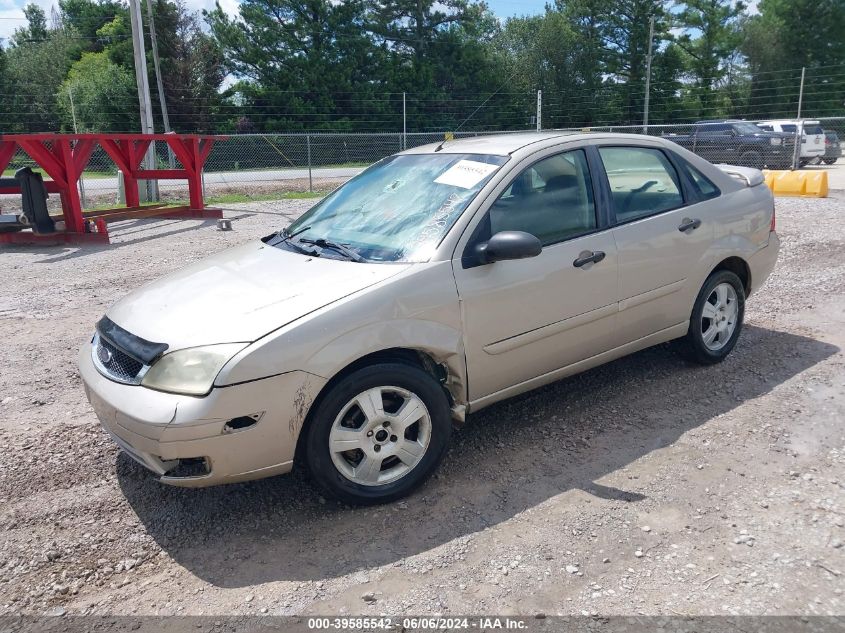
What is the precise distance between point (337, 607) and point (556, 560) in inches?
37.3

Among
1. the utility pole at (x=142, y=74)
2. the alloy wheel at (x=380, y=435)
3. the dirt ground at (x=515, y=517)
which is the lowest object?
the dirt ground at (x=515, y=517)

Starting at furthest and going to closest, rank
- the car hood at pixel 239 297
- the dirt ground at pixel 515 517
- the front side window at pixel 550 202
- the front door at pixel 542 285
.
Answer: the front side window at pixel 550 202, the front door at pixel 542 285, the car hood at pixel 239 297, the dirt ground at pixel 515 517

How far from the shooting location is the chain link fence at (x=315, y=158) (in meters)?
19.3

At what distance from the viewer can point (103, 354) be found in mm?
3500

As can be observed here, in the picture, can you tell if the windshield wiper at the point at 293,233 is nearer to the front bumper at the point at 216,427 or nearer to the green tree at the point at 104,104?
the front bumper at the point at 216,427

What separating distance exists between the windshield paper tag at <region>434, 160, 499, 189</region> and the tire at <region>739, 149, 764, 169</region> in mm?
18649

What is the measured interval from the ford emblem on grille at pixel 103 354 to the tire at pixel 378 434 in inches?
43.8

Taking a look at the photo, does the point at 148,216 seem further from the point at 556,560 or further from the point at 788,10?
the point at 788,10

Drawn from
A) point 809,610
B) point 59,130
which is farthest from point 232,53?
point 809,610

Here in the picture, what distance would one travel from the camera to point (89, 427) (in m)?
4.24

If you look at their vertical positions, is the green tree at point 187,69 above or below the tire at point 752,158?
above

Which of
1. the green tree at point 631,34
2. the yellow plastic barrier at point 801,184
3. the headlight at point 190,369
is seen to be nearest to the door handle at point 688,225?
the headlight at point 190,369

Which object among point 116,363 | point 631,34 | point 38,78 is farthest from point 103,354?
point 631,34

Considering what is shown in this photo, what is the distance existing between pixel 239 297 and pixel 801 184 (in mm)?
14477
